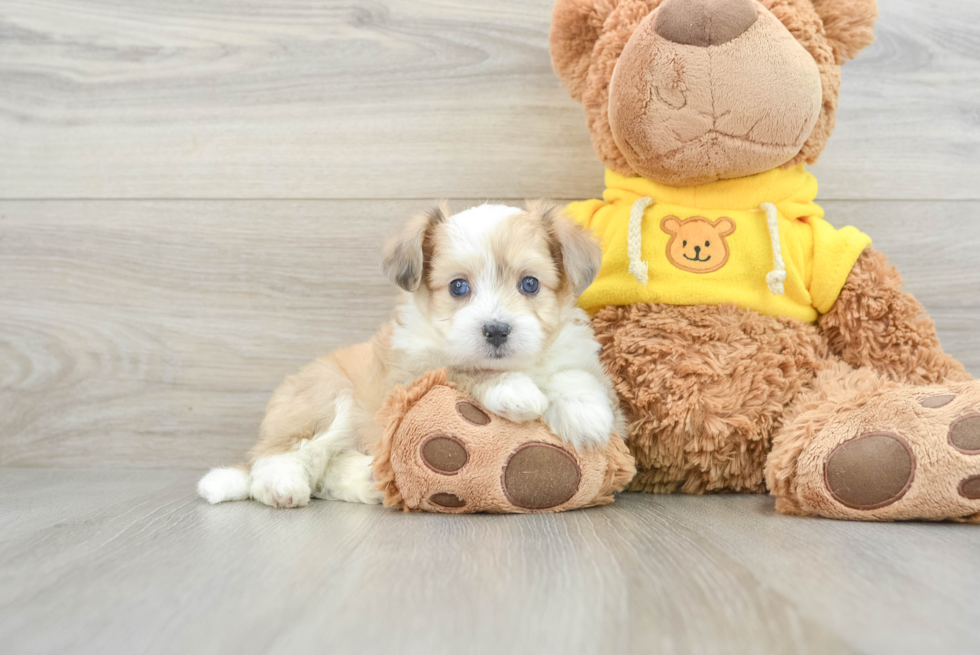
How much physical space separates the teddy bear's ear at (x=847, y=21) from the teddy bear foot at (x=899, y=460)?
81cm

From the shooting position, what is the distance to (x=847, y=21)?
158cm

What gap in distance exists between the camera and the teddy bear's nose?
1.42m

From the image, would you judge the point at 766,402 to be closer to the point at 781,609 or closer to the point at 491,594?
the point at 781,609

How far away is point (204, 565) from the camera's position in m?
1.08

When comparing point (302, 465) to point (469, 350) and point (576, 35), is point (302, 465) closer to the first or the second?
point (469, 350)

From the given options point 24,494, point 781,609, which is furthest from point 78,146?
point 781,609

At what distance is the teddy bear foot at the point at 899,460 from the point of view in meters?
1.18

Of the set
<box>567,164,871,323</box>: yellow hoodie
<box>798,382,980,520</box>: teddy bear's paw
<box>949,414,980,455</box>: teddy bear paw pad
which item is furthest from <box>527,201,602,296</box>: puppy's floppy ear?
<box>949,414,980,455</box>: teddy bear paw pad

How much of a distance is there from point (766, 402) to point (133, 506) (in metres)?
1.40

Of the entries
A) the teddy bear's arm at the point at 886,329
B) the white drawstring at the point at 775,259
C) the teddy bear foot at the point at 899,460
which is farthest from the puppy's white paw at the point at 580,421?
the teddy bear's arm at the point at 886,329

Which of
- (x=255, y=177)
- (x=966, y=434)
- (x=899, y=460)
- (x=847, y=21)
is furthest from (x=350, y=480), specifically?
(x=847, y=21)

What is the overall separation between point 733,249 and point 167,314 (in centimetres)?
158

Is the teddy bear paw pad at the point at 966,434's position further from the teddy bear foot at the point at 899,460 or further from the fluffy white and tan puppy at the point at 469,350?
the fluffy white and tan puppy at the point at 469,350

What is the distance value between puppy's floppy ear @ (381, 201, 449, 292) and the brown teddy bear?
430 mm
